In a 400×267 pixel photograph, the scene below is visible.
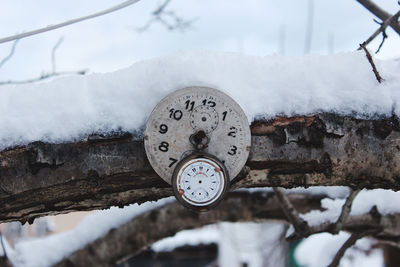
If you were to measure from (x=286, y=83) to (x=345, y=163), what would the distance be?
13.1 inches

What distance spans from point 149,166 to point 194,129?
0.64 ft

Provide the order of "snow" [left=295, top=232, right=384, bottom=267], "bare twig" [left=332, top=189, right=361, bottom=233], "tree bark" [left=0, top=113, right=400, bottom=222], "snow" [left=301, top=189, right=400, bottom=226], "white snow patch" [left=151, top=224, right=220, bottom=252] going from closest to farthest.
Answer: "tree bark" [left=0, top=113, right=400, bottom=222], "bare twig" [left=332, top=189, right=361, bottom=233], "snow" [left=301, top=189, right=400, bottom=226], "snow" [left=295, top=232, right=384, bottom=267], "white snow patch" [left=151, top=224, right=220, bottom=252]

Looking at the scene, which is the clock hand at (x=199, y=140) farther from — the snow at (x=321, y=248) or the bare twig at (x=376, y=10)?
the snow at (x=321, y=248)

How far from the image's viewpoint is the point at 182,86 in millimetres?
1474

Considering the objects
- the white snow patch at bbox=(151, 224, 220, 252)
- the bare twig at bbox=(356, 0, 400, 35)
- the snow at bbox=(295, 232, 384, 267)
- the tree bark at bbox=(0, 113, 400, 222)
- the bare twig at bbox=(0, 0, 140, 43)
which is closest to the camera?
the tree bark at bbox=(0, 113, 400, 222)

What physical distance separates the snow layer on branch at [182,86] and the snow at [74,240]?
1.21 meters

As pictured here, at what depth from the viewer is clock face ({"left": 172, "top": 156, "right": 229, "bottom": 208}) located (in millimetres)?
1457

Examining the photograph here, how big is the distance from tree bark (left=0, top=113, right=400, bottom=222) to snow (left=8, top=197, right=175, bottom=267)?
1.15m

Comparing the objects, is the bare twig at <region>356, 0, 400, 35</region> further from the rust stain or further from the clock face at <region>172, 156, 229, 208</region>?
the clock face at <region>172, 156, 229, 208</region>

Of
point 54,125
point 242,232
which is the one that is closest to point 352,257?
point 242,232

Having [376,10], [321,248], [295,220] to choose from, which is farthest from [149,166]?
[321,248]

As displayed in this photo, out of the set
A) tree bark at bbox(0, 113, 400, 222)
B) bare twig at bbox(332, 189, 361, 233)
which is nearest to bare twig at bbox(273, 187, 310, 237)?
bare twig at bbox(332, 189, 361, 233)

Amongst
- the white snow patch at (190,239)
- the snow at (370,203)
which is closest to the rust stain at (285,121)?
the snow at (370,203)

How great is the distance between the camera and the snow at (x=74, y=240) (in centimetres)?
260
